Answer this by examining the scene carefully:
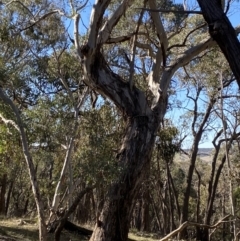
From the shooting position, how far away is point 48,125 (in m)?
8.72

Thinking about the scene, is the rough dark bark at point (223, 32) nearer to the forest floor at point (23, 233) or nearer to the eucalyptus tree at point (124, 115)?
the eucalyptus tree at point (124, 115)

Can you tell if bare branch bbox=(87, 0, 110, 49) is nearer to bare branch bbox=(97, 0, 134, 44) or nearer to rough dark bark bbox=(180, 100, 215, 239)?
bare branch bbox=(97, 0, 134, 44)

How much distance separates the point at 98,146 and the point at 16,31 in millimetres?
4652

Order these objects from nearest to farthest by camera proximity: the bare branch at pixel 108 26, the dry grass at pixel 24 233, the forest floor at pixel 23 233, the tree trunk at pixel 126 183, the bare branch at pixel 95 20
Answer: the tree trunk at pixel 126 183
the bare branch at pixel 95 20
the bare branch at pixel 108 26
the forest floor at pixel 23 233
the dry grass at pixel 24 233

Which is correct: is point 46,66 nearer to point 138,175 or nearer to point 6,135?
point 6,135

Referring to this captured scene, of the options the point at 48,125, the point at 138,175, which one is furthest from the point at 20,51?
the point at 138,175

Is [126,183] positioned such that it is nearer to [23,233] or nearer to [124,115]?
[124,115]

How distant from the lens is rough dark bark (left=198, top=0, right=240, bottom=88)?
2.55 metres

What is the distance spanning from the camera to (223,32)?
8.60 ft

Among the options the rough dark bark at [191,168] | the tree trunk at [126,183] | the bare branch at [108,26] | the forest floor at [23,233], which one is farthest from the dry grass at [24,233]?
the rough dark bark at [191,168]

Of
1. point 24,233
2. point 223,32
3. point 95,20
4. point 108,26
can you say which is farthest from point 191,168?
point 223,32

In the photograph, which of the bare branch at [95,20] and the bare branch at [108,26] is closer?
the bare branch at [95,20]

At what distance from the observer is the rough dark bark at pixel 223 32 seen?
255 centimetres

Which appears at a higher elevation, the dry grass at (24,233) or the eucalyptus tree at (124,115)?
the eucalyptus tree at (124,115)
